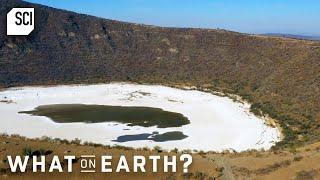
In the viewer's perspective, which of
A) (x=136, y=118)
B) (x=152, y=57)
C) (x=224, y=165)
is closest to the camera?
(x=224, y=165)

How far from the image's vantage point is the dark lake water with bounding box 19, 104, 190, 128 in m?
46.3

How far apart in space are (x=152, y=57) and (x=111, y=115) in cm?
3541

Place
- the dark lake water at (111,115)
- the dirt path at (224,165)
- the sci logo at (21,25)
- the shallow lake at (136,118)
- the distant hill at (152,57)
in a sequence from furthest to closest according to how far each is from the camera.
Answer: the sci logo at (21,25) < the distant hill at (152,57) < the dark lake water at (111,115) < the shallow lake at (136,118) < the dirt path at (224,165)

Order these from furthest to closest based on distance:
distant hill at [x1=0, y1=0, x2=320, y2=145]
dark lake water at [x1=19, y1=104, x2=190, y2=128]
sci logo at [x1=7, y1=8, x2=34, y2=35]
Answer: sci logo at [x1=7, y1=8, x2=34, y2=35] < distant hill at [x1=0, y1=0, x2=320, y2=145] < dark lake water at [x1=19, y1=104, x2=190, y2=128]

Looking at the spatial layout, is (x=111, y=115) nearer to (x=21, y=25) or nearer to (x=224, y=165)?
(x=224, y=165)

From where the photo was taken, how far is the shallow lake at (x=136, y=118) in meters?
39.4

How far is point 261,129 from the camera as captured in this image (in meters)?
44.2

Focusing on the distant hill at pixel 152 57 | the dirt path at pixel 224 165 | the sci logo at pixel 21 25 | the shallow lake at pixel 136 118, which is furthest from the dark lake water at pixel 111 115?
the sci logo at pixel 21 25

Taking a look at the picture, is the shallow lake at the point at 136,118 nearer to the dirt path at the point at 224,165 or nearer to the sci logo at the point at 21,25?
the sci logo at the point at 21,25

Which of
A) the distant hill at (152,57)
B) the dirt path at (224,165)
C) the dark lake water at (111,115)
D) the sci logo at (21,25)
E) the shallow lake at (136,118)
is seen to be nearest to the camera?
the dirt path at (224,165)

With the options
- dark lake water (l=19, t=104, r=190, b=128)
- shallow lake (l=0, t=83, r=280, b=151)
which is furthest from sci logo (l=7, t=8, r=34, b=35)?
dark lake water (l=19, t=104, r=190, b=128)

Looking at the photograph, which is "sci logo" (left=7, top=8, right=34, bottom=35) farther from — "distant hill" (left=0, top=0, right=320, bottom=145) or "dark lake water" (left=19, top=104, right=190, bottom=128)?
"dark lake water" (left=19, top=104, right=190, bottom=128)

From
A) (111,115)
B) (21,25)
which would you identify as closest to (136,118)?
(111,115)

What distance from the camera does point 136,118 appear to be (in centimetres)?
4812
